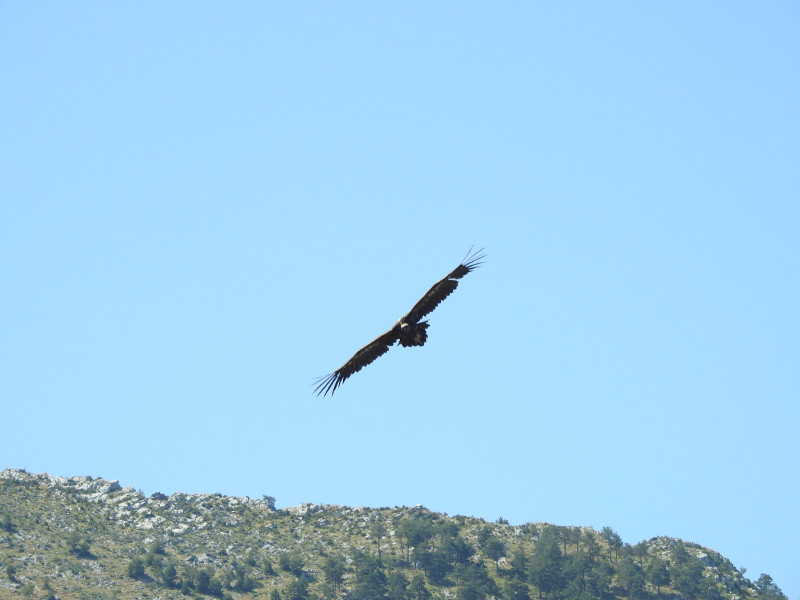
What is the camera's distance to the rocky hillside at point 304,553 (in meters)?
155

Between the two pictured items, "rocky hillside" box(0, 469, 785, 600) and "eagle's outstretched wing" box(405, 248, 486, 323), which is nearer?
"eagle's outstretched wing" box(405, 248, 486, 323)

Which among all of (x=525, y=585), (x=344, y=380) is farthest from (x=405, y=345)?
(x=525, y=585)

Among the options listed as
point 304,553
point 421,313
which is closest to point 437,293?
point 421,313

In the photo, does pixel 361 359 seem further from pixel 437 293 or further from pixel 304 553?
pixel 304 553

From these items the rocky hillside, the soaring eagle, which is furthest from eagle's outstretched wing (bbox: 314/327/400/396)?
the rocky hillside

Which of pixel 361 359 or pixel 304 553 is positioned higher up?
pixel 304 553

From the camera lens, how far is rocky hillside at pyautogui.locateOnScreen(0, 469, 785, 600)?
155 metres

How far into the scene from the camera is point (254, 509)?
18200cm

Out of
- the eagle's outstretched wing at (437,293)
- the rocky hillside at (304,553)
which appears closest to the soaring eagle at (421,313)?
the eagle's outstretched wing at (437,293)

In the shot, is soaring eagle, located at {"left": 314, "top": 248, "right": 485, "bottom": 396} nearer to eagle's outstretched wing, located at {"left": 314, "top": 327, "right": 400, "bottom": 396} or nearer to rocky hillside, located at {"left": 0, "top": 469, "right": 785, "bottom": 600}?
eagle's outstretched wing, located at {"left": 314, "top": 327, "right": 400, "bottom": 396}

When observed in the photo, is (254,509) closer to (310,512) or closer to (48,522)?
(310,512)

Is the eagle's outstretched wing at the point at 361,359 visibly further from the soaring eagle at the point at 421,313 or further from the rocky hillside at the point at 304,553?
the rocky hillside at the point at 304,553

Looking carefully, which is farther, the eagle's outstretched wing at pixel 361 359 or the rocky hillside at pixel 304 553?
the rocky hillside at pixel 304 553

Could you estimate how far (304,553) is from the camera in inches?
6614
